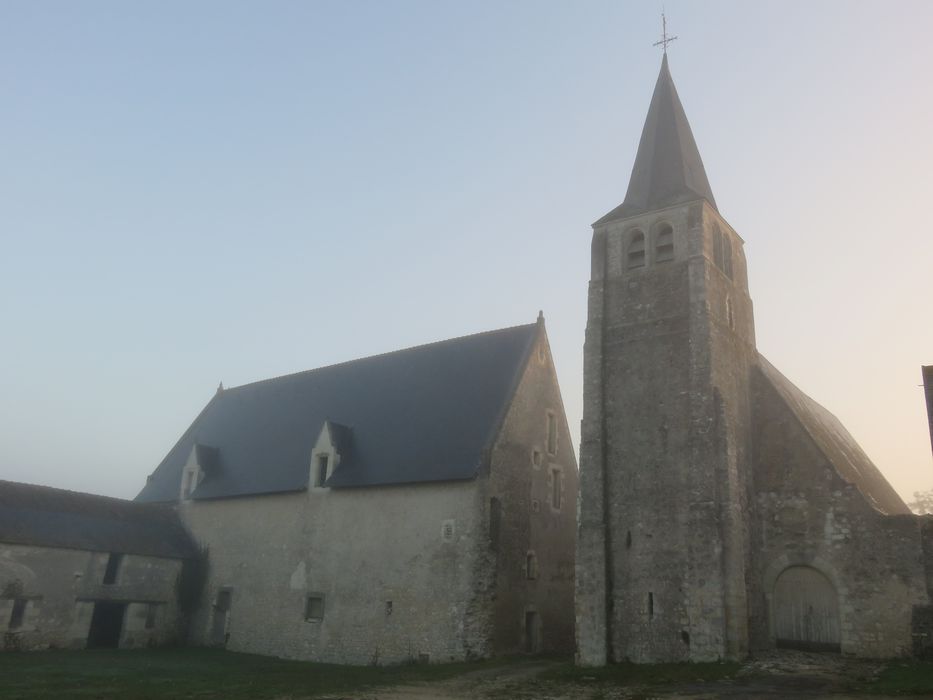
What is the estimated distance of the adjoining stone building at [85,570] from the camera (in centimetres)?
2636

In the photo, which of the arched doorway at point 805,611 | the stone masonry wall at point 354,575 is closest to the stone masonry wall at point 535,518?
the stone masonry wall at point 354,575

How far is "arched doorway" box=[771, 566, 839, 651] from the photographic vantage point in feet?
66.3

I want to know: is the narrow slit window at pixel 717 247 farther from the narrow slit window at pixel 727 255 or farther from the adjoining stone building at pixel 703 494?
the narrow slit window at pixel 727 255

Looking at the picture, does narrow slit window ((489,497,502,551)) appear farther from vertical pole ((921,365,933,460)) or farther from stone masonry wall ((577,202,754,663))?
vertical pole ((921,365,933,460))

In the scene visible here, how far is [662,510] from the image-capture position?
827 inches

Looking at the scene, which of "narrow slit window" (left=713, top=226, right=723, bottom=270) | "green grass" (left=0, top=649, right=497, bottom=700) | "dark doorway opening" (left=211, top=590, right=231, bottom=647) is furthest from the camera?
"dark doorway opening" (left=211, top=590, right=231, bottom=647)

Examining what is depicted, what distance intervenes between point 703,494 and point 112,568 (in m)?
22.2

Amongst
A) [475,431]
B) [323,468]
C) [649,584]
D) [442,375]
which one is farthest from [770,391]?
[323,468]

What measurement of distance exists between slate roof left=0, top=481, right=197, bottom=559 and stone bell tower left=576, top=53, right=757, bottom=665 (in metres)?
18.5

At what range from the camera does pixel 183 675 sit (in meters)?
20.8

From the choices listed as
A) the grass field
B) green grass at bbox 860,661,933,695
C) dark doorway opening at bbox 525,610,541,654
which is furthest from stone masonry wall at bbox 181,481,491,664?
green grass at bbox 860,661,933,695

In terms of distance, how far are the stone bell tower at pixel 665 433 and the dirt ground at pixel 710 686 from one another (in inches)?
62.1

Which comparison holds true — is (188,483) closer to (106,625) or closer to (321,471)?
(106,625)

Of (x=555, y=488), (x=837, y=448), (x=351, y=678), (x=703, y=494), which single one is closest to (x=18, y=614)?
(x=351, y=678)
